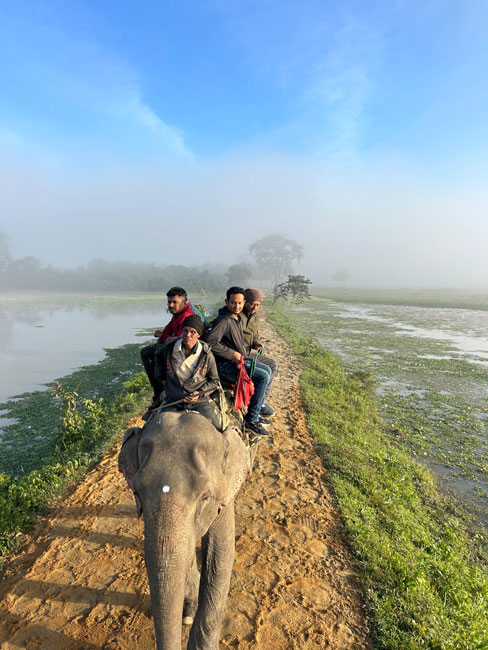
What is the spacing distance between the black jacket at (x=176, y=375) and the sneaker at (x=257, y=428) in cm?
204

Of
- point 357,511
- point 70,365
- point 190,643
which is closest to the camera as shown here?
point 190,643

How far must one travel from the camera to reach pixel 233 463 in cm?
300

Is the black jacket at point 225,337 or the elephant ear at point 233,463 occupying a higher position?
the black jacket at point 225,337

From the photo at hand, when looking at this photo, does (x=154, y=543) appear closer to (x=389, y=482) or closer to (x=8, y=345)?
(x=389, y=482)

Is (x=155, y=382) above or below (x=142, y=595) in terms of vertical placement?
above

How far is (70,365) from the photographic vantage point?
1700cm

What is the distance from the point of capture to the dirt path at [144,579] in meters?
3.27

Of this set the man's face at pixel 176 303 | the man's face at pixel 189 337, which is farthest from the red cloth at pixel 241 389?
the man's face at pixel 176 303

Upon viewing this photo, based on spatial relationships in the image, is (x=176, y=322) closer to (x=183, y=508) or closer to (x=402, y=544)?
(x=183, y=508)

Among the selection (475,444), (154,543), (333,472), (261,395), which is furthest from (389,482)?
(154,543)

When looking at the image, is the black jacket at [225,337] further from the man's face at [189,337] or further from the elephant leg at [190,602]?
the elephant leg at [190,602]

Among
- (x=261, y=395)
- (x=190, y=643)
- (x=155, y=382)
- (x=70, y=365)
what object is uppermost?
(x=155, y=382)

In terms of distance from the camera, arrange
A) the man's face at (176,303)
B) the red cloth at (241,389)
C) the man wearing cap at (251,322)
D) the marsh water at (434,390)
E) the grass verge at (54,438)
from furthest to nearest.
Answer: the marsh water at (434,390) < the man wearing cap at (251,322) < the grass verge at (54,438) < the man's face at (176,303) < the red cloth at (241,389)

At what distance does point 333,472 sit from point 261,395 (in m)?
2.38
